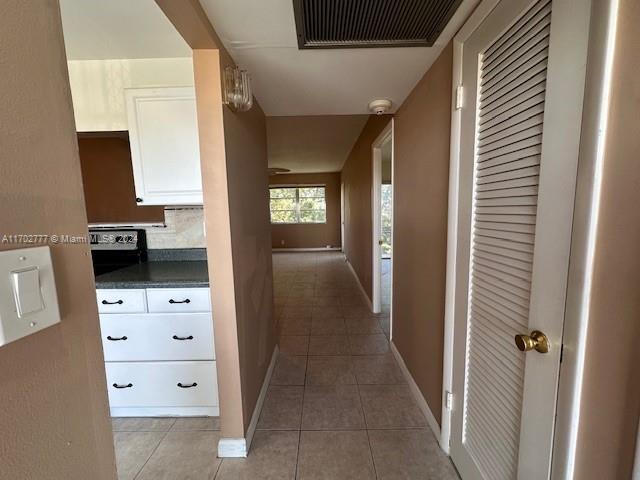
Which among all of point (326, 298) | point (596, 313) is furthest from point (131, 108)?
point (326, 298)

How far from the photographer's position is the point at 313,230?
8500mm

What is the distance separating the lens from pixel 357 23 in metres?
1.15

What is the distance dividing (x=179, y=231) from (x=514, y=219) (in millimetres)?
2203

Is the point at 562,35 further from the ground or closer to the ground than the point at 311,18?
closer to the ground

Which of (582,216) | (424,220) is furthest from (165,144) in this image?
(582,216)

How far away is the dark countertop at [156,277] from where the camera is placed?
5.34 feet

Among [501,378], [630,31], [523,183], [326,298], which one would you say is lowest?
[326,298]

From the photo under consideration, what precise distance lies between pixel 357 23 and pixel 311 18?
7.6 inches

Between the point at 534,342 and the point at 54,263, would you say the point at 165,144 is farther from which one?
the point at 534,342

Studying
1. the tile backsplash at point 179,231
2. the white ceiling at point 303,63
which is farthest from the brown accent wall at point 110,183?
Result: the white ceiling at point 303,63

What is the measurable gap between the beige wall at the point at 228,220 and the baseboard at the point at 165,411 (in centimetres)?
33

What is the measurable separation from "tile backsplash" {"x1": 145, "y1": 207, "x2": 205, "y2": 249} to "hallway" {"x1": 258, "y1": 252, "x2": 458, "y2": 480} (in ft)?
4.19

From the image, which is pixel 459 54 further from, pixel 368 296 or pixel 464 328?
pixel 368 296

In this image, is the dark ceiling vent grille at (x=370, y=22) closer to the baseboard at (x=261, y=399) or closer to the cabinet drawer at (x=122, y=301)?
the cabinet drawer at (x=122, y=301)
